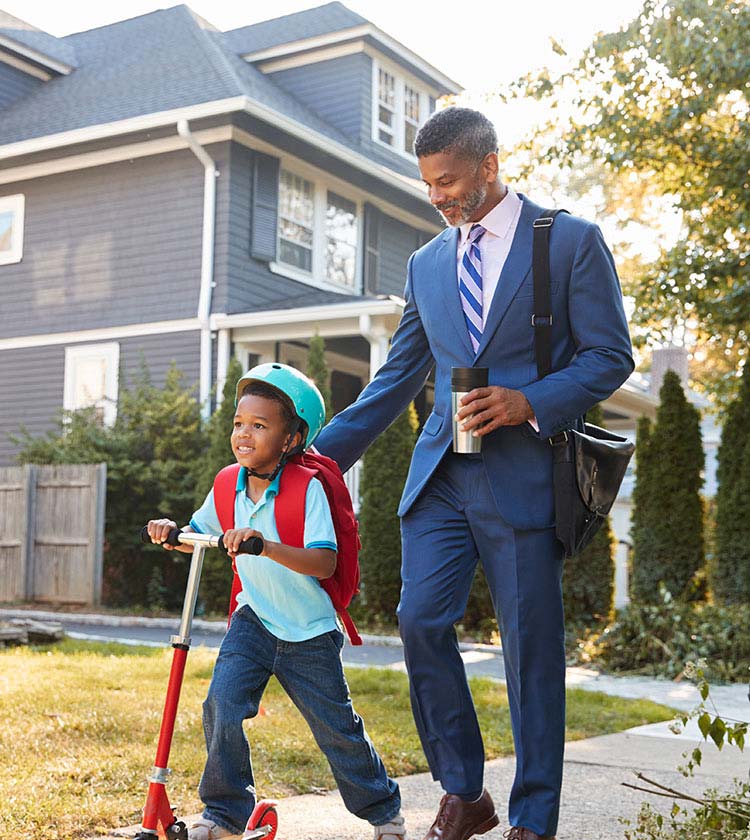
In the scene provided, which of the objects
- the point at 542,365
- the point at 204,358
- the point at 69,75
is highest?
the point at 69,75

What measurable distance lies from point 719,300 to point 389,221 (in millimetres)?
8448

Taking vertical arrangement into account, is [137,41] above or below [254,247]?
above

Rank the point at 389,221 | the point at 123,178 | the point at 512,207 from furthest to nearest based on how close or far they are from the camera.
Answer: the point at 389,221 < the point at 123,178 < the point at 512,207

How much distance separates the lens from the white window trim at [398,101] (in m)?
20.5

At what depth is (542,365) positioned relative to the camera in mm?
3648

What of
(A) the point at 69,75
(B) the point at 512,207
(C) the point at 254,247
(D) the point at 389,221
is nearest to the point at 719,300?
(C) the point at 254,247

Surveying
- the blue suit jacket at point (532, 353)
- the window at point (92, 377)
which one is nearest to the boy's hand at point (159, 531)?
the blue suit jacket at point (532, 353)

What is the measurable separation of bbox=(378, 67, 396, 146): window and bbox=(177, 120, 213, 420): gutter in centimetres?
455

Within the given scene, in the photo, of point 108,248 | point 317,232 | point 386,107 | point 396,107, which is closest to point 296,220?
point 317,232

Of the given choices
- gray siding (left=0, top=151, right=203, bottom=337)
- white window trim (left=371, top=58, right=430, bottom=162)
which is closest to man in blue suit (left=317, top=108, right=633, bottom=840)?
gray siding (left=0, top=151, right=203, bottom=337)

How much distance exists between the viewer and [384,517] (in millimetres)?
13562

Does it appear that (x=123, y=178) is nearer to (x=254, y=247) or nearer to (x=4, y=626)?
(x=254, y=247)

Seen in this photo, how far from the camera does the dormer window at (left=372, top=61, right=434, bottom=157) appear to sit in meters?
20.7

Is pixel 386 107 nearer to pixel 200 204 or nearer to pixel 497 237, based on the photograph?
pixel 200 204
